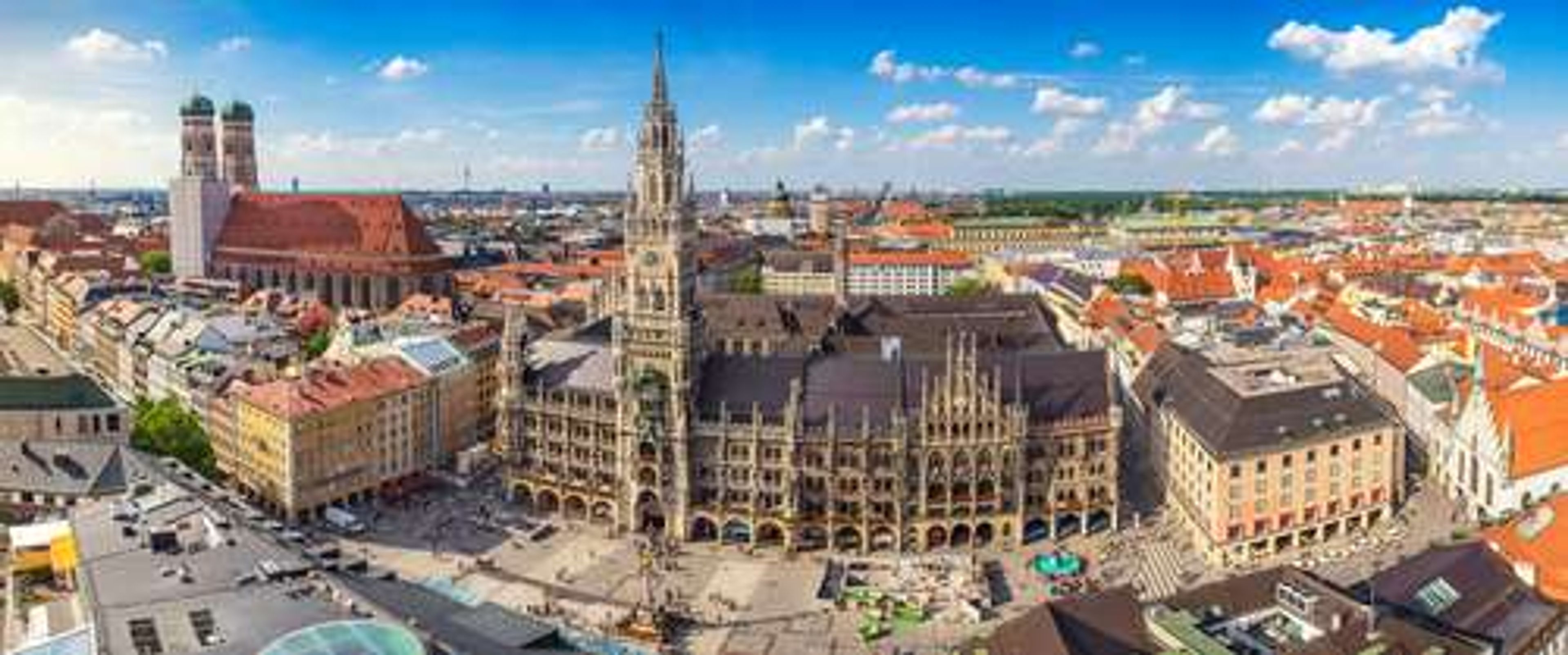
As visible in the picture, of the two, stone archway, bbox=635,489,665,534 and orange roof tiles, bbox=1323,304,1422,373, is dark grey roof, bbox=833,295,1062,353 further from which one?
stone archway, bbox=635,489,665,534

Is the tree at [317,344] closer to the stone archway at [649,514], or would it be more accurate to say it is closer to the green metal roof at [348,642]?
the stone archway at [649,514]

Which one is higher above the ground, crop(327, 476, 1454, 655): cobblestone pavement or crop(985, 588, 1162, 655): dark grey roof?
crop(985, 588, 1162, 655): dark grey roof

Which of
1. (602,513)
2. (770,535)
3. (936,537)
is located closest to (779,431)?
(770,535)

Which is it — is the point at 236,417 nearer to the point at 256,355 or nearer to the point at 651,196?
the point at 256,355

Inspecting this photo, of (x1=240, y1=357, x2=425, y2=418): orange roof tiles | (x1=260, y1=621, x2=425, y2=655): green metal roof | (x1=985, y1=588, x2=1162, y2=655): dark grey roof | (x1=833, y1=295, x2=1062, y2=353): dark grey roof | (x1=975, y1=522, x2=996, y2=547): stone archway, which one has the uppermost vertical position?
(x1=833, y1=295, x2=1062, y2=353): dark grey roof

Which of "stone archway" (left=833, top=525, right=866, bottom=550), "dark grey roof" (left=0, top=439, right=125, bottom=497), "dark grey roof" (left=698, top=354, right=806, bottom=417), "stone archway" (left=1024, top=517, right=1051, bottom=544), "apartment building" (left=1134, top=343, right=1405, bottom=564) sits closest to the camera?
"dark grey roof" (left=0, top=439, right=125, bottom=497)

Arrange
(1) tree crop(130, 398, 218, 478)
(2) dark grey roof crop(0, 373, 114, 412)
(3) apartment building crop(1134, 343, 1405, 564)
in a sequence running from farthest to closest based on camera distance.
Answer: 1. (1) tree crop(130, 398, 218, 478)
2. (2) dark grey roof crop(0, 373, 114, 412)
3. (3) apartment building crop(1134, 343, 1405, 564)

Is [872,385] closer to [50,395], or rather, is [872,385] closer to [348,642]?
[348,642]

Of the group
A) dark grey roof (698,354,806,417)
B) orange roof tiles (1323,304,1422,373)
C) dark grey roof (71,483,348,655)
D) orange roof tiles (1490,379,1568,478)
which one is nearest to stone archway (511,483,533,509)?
dark grey roof (698,354,806,417)
